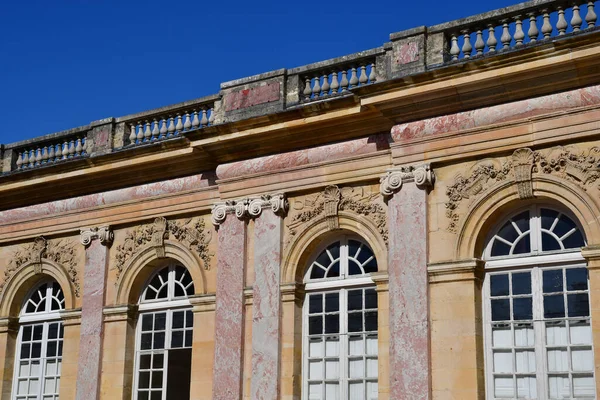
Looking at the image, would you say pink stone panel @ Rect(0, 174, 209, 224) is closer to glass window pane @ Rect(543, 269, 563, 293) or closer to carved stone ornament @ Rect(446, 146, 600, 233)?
carved stone ornament @ Rect(446, 146, 600, 233)

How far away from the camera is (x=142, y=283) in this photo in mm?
15305

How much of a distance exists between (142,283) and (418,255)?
5.07 meters

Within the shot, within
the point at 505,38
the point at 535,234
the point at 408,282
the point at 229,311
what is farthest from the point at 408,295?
the point at 505,38

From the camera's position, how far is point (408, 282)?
12.2 metres

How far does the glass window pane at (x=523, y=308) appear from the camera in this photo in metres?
11.6

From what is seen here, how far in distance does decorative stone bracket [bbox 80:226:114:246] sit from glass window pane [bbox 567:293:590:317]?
7.45 m

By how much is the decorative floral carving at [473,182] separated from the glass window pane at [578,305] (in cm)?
166

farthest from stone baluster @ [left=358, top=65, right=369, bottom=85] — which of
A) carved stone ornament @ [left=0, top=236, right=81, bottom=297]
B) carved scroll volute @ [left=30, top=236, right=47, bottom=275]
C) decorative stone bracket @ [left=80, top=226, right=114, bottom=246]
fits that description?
carved scroll volute @ [left=30, top=236, right=47, bottom=275]

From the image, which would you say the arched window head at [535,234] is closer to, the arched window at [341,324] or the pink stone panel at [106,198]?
the arched window at [341,324]

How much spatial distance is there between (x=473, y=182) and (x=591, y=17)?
2406 mm

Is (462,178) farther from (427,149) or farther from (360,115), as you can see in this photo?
(360,115)

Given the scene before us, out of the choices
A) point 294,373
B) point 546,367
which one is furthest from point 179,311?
point 546,367

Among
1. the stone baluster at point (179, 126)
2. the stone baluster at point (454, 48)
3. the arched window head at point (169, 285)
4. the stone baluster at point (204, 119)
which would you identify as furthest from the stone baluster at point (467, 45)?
the arched window head at point (169, 285)

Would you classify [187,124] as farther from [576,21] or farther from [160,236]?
[576,21]
